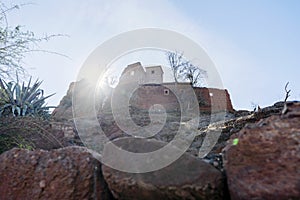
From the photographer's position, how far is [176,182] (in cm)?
94

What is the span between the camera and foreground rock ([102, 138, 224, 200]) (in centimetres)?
93

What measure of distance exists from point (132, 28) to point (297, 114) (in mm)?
1723

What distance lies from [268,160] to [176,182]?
282mm

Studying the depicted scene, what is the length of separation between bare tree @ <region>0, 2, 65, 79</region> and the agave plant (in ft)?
5.98

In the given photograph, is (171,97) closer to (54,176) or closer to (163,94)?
(163,94)

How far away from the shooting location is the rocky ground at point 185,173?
0.82 metres

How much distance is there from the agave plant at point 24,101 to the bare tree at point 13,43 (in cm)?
182

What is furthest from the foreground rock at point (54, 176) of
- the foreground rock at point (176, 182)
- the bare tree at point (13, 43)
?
the bare tree at point (13, 43)

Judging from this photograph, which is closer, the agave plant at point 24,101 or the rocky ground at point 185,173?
the rocky ground at point 185,173

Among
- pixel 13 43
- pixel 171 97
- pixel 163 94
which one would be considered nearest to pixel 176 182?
pixel 13 43

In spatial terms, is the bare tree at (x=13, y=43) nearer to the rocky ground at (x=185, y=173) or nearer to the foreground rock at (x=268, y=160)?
the rocky ground at (x=185, y=173)

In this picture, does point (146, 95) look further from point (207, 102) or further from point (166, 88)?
point (207, 102)

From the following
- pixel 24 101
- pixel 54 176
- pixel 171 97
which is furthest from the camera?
pixel 171 97

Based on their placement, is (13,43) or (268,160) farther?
(13,43)
